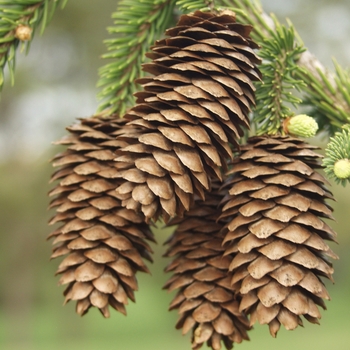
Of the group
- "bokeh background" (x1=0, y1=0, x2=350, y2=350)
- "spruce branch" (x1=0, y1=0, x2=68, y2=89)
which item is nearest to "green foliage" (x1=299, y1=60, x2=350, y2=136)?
"spruce branch" (x1=0, y1=0, x2=68, y2=89)

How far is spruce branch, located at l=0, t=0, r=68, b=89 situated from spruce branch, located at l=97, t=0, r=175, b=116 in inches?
4.8

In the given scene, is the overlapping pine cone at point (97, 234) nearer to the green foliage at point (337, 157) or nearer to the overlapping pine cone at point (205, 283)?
the overlapping pine cone at point (205, 283)

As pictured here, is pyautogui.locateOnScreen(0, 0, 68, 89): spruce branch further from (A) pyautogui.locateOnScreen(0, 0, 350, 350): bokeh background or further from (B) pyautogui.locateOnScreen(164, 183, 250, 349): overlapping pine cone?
(A) pyautogui.locateOnScreen(0, 0, 350, 350): bokeh background

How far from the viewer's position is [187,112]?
2.03 ft

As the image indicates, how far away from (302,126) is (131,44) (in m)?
0.36

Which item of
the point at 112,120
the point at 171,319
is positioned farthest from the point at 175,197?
the point at 171,319

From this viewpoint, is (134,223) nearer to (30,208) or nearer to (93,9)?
(93,9)

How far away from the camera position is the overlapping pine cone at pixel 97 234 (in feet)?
2.32

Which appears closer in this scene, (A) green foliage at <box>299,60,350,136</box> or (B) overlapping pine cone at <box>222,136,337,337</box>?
(B) overlapping pine cone at <box>222,136,337,337</box>

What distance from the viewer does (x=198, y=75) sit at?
0.64 meters

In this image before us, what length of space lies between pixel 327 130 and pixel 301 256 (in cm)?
39

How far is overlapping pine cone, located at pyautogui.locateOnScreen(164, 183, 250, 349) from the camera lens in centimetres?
70

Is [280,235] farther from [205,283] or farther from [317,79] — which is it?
[317,79]

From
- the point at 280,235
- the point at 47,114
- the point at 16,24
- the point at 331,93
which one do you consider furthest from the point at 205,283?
the point at 47,114
